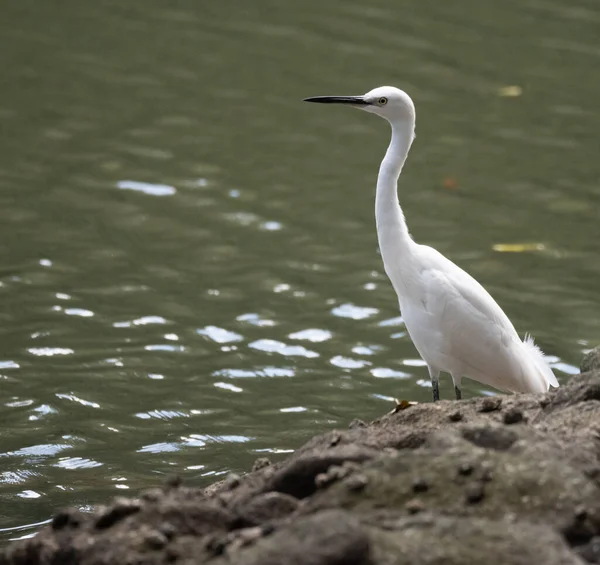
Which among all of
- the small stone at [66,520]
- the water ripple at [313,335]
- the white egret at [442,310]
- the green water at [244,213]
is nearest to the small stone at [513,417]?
the small stone at [66,520]

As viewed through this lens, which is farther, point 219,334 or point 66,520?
point 219,334

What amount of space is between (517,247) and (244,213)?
1817 millimetres

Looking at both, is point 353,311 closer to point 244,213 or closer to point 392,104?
point 244,213

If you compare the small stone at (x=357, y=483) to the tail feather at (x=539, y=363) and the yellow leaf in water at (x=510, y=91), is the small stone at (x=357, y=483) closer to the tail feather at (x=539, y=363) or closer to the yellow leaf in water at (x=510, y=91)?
the tail feather at (x=539, y=363)

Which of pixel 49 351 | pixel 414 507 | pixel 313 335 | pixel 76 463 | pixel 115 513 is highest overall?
pixel 414 507

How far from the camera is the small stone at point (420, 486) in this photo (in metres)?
3.21

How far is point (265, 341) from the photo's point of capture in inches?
268

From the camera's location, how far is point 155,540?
308 cm

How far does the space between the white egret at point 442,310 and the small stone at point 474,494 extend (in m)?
2.20

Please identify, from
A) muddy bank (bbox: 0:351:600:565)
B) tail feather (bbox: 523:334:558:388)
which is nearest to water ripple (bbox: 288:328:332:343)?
tail feather (bbox: 523:334:558:388)

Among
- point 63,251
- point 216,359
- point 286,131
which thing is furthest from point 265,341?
point 286,131

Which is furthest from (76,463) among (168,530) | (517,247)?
(517,247)

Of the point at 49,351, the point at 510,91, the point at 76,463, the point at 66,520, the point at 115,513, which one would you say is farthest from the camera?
the point at 510,91

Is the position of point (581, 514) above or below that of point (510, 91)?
below
